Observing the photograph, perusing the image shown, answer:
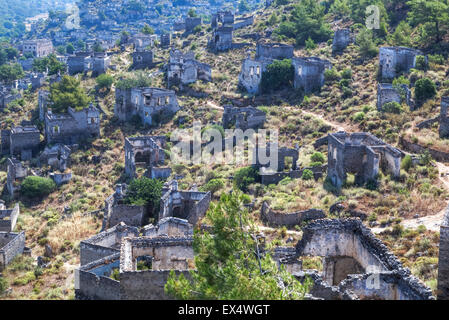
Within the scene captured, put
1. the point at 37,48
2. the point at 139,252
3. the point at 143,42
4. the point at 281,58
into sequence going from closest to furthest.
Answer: the point at 139,252
the point at 281,58
the point at 143,42
the point at 37,48

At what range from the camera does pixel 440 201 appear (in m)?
29.1

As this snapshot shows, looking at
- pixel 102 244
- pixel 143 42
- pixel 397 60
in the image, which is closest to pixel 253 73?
pixel 397 60

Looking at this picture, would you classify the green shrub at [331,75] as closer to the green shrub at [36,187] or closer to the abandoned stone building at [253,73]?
the abandoned stone building at [253,73]

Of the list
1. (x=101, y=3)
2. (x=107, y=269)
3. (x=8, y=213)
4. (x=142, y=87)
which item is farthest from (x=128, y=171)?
(x=101, y=3)

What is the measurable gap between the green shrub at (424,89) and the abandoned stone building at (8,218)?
1070 inches

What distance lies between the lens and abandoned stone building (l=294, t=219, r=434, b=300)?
17.2 meters

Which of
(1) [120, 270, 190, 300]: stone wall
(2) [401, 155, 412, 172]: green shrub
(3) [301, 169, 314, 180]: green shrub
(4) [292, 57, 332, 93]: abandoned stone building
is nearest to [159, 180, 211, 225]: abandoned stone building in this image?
(3) [301, 169, 314, 180]: green shrub

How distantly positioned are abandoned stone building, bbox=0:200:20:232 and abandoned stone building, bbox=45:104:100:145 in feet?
36.8

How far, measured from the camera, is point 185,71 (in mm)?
58438

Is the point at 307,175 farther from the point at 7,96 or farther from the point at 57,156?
the point at 7,96

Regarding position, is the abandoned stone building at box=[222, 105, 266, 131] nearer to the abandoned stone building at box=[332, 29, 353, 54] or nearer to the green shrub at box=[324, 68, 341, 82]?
the green shrub at box=[324, 68, 341, 82]

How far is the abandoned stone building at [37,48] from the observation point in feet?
359

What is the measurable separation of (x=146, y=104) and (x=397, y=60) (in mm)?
20431

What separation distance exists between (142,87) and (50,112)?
318 inches
